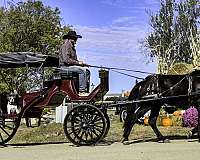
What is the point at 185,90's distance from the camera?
14.2 metres

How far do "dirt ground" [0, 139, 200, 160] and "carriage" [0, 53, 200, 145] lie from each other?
492mm

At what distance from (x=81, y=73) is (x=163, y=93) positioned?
2167 mm

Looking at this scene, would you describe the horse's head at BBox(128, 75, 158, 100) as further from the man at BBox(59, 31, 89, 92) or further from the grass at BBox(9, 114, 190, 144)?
the grass at BBox(9, 114, 190, 144)

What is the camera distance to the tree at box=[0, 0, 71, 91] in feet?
124

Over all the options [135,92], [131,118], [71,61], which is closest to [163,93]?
[135,92]

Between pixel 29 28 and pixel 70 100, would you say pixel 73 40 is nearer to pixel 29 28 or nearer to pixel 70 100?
pixel 70 100

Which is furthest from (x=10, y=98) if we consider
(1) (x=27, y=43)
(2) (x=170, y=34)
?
(2) (x=170, y=34)

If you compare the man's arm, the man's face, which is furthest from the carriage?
the man's face

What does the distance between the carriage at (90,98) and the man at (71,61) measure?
155 millimetres

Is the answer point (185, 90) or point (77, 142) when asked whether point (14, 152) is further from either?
point (185, 90)

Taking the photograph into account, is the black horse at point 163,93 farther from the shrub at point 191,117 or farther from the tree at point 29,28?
the tree at point 29,28

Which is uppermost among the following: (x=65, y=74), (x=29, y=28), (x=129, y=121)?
(x=29, y=28)

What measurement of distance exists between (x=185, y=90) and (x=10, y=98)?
186 inches

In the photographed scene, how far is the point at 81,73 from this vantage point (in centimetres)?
→ 1410
